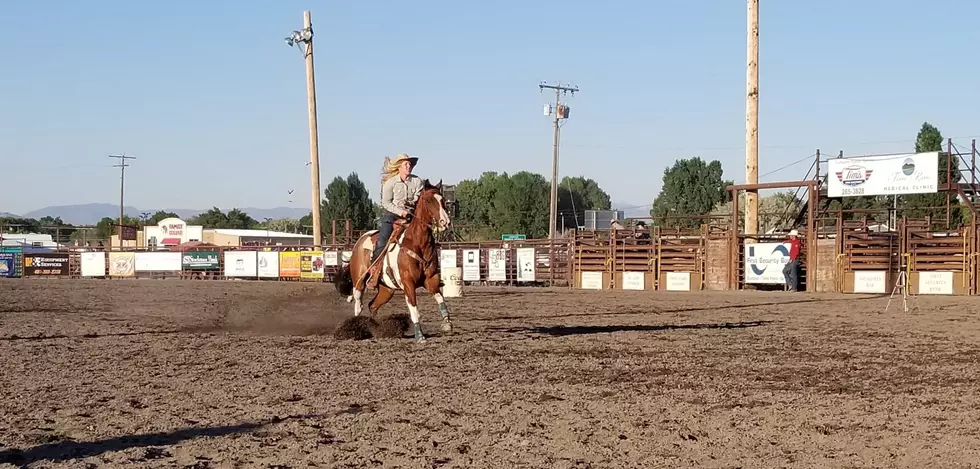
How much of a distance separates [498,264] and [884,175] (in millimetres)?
13147

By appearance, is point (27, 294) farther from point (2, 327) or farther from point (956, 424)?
point (956, 424)

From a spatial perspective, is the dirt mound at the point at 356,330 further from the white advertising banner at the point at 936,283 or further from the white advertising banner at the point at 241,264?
the white advertising banner at the point at 241,264

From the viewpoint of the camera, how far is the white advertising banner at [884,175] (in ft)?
87.4

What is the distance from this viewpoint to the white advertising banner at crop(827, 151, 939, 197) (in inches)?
1049

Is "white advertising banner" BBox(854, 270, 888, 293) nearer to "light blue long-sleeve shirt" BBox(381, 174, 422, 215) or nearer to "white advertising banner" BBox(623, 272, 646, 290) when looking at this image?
"white advertising banner" BBox(623, 272, 646, 290)

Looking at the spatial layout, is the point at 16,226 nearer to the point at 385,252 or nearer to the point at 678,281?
the point at 678,281

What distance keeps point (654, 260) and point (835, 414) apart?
23.4 m

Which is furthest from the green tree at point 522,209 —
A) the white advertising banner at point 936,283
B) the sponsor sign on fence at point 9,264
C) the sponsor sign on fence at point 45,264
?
the white advertising banner at point 936,283

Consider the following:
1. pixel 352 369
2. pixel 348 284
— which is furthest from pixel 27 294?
pixel 352 369

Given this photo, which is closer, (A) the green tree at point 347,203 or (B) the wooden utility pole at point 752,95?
(B) the wooden utility pole at point 752,95

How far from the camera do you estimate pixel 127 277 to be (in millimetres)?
44719

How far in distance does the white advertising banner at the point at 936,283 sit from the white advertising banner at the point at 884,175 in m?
2.93

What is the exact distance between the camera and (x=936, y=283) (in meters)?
24.5

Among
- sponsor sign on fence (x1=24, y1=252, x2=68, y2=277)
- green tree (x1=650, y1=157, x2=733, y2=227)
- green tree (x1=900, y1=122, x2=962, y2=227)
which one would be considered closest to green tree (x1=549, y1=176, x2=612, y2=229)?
green tree (x1=650, y1=157, x2=733, y2=227)
